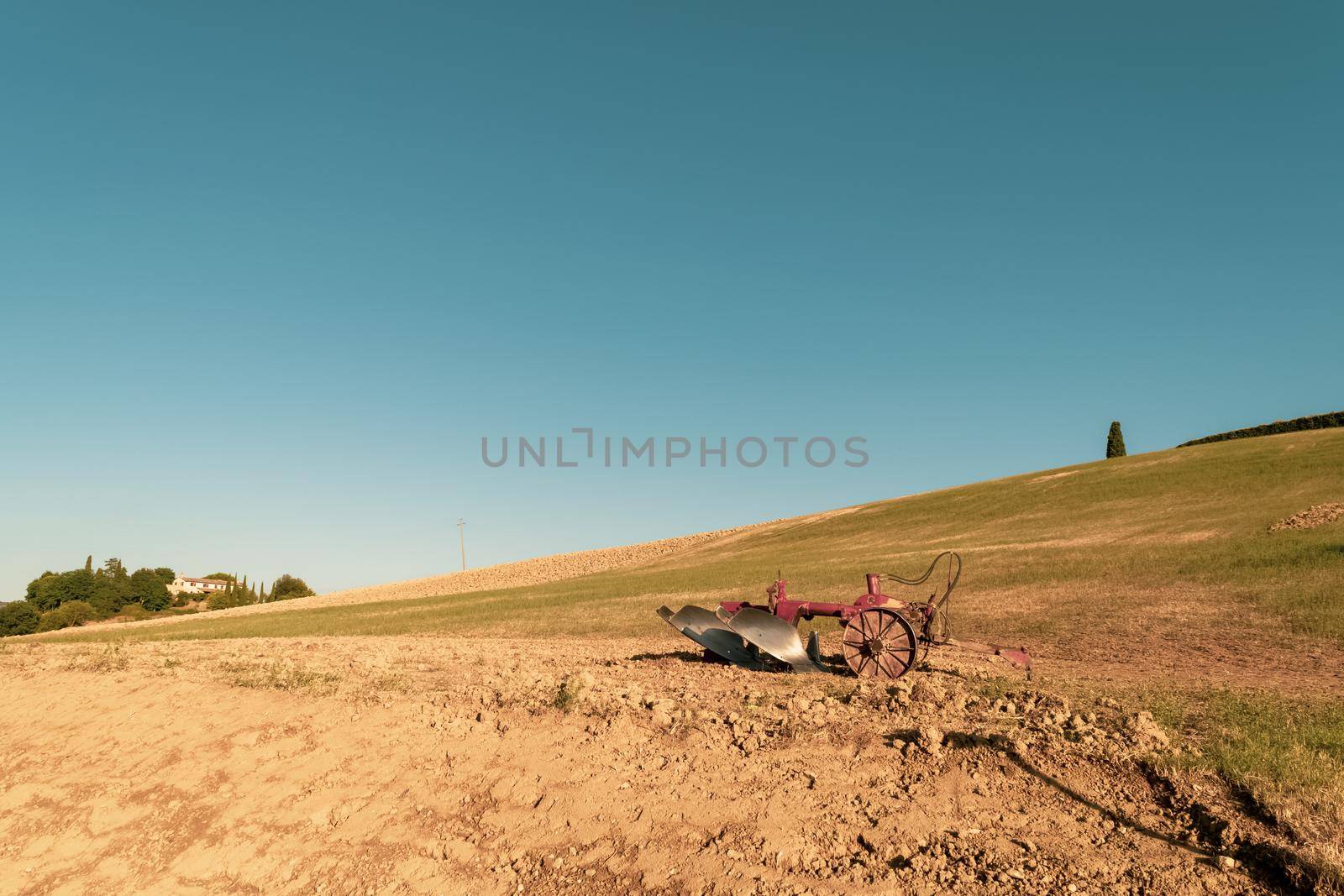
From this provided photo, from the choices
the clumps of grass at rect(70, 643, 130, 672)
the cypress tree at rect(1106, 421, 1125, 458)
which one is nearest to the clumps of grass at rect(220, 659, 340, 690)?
the clumps of grass at rect(70, 643, 130, 672)

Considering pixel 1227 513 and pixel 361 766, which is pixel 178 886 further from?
pixel 1227 513

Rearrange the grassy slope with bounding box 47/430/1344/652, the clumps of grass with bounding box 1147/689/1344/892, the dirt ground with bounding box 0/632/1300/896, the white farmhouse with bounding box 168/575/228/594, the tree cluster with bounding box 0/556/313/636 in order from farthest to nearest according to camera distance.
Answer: the white farmhouse with bounding box 168/575/228/594
the tree cluster with bounding box 0/556/313/636
the grassy slope with bounding box 47/430/1344/652
the dirt ground with bounding box 0/632/1300/896
the clumps of grass with bounding box 1147/689/1344/892

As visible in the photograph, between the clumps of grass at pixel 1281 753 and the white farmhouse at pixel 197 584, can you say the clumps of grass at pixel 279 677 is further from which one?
the white farmhouse at pixel 197 584

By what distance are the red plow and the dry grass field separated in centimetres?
68

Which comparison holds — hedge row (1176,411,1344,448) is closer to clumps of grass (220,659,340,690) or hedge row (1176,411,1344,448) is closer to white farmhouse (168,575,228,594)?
clumps of grass (220,659,340,690)

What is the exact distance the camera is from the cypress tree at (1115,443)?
7731 centimetres

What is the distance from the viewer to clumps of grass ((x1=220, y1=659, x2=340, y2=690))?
10.9 meters

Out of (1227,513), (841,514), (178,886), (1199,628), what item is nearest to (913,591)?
(1199,628)

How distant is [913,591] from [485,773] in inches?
865

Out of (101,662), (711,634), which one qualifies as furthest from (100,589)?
(711,634)

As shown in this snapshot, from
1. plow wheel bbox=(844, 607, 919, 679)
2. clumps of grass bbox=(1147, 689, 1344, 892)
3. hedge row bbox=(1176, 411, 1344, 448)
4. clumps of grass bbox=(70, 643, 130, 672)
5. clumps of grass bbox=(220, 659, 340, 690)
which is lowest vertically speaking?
clumps of grass bbox=(1147, 689, 1344, 892)

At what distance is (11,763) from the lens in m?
9.47

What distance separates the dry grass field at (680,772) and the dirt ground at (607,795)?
3 cm

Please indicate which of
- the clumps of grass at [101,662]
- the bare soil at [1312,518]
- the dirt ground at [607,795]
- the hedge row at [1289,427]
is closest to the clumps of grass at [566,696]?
the dirt ground at [607,795]
